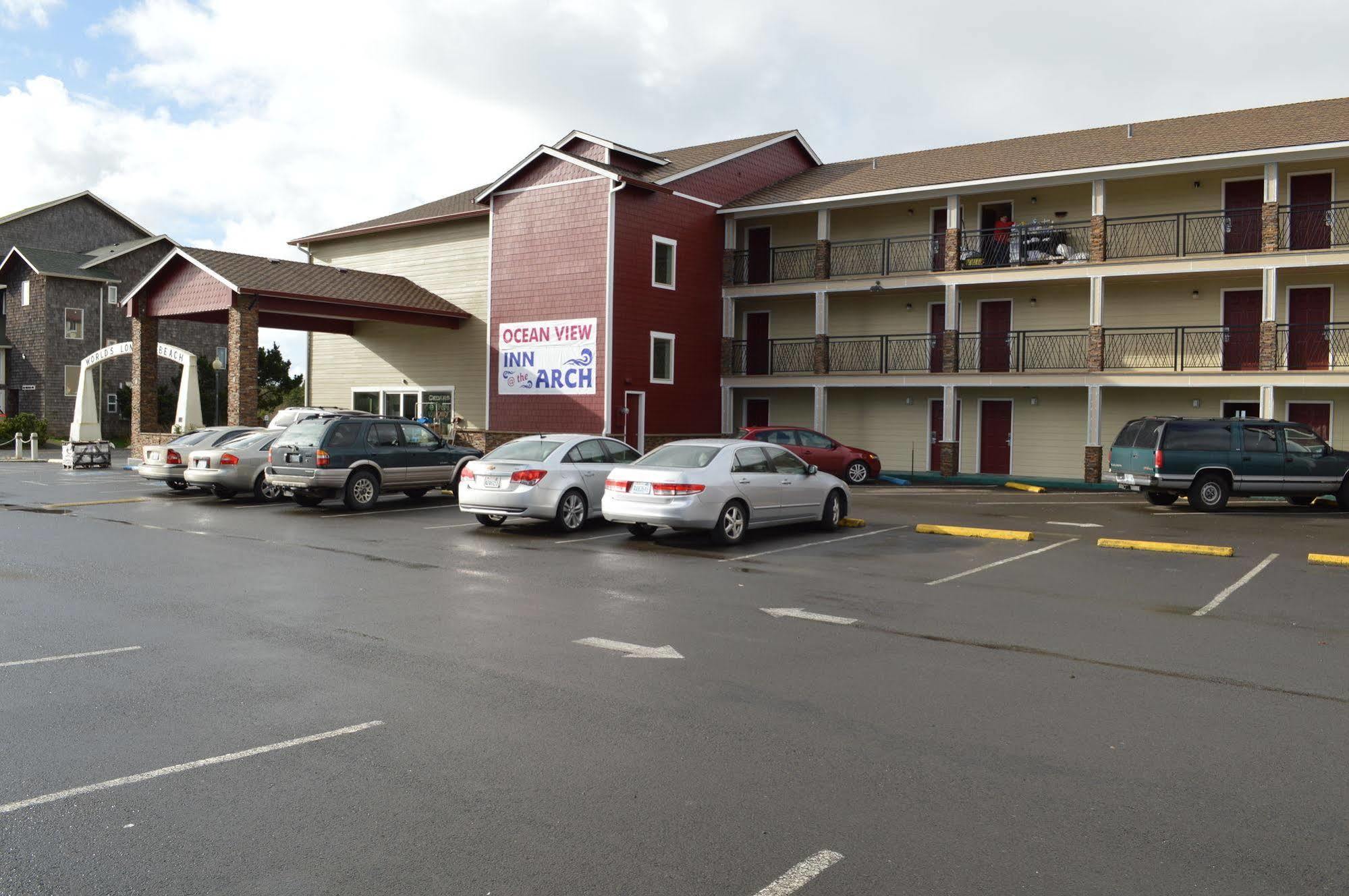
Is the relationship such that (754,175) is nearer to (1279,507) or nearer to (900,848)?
(1279,507)

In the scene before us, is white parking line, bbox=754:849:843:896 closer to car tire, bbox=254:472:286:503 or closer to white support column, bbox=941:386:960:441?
car tire, bbox=254:472:286:503

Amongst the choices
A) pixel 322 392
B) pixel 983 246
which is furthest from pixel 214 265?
pixel 983 246

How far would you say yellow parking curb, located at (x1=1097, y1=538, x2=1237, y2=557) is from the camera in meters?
13.6

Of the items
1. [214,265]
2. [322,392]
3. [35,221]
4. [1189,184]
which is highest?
[35,221]

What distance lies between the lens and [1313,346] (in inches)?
1027

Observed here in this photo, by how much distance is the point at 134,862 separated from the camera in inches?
161

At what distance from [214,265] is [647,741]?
26.3 m

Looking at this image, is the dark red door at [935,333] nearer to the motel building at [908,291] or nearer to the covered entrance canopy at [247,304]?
the motel building at [908,291]

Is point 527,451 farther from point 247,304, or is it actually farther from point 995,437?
point 995,437

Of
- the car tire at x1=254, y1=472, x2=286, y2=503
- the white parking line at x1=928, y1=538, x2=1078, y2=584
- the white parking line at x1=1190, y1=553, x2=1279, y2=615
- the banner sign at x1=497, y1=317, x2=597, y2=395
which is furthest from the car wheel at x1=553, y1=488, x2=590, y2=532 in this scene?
the banner sign at x1=497, y1=317, x2=597, y2=395

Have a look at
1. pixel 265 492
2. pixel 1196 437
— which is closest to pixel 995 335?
pixel 1196 437

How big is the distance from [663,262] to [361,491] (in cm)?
1436

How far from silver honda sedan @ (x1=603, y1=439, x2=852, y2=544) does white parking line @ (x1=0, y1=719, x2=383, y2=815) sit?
802cm

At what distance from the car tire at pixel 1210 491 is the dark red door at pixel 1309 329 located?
8156 millimetres
